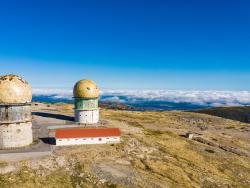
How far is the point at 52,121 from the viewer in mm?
56969

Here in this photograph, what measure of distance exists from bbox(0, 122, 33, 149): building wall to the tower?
1519 centimetres

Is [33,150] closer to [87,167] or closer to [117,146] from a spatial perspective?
[87,167]

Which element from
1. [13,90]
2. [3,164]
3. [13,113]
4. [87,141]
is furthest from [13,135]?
[87,141]

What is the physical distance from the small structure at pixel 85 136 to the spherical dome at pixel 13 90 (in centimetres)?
637

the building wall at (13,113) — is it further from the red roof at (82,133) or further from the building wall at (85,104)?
the building wall at (85,104)

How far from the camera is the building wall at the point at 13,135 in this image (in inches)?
1447

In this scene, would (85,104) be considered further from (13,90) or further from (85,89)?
(13,90)

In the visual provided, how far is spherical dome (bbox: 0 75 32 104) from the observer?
120ft

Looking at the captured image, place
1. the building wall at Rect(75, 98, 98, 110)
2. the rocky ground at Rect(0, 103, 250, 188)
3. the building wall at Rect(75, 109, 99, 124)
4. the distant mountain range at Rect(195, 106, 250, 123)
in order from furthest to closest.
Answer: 1. the distant mountain range at Rect(195, 106, 250, 123)
2. the building wall at Rect(75, 109, 99, 124)
3. the building wall at Rect(75, 98, 98, 110)
4. the rocky ground at Rect(0, 103, 250, 188)

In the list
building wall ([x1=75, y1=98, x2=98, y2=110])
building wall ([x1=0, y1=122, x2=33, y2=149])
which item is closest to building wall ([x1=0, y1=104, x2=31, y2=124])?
building wall ([x1=0, y1=122, x2=33, y2=149])

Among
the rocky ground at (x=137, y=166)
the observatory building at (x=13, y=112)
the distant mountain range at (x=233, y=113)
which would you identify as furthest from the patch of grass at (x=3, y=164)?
the distant mountain range at (x=233, y=113)

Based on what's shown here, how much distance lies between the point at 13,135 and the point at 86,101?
56.9 feet

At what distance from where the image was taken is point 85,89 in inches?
2046

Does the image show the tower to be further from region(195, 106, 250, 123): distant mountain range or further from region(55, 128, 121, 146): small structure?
region(195, 106, 250, 123): distant mountain range
